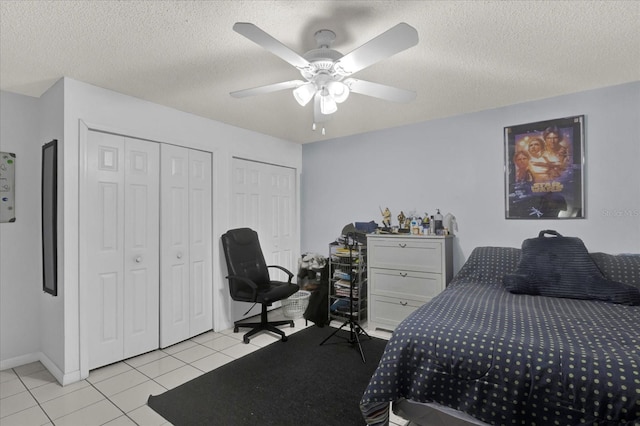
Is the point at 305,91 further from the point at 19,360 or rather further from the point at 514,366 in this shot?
the point at 19,360

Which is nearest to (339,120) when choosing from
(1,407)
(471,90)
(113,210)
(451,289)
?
(471,90)

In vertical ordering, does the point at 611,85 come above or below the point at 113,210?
above

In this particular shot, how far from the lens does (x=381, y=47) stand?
1511 mm

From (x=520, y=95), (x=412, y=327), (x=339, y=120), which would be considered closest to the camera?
(x=412, y=327)

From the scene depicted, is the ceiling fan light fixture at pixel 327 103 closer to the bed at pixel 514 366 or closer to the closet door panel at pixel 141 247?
the bed at pixel 514 366

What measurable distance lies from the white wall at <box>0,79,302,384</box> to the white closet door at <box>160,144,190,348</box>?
0.25 metres

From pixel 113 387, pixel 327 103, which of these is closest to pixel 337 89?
pixel 327 103

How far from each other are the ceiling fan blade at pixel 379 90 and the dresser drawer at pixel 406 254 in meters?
1.70

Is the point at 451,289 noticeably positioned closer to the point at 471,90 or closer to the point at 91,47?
the point at 471,90

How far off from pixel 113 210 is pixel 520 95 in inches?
148

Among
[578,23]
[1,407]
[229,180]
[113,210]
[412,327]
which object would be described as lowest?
[1,407]

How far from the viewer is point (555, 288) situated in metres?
2.43

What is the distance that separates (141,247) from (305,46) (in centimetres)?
229

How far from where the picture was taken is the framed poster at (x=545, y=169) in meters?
2.86
